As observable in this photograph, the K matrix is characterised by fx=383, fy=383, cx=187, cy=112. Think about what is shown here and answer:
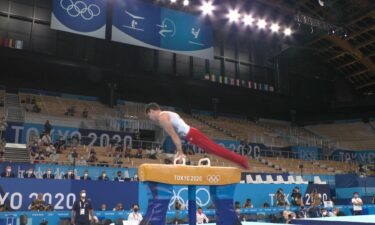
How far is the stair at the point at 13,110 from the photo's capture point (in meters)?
18.7

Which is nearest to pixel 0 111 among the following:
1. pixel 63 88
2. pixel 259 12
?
pixel 63 88

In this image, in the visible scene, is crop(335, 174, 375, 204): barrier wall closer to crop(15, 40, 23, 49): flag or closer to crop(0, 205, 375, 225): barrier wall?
crop(0, 205, 375, 225): barrier wall

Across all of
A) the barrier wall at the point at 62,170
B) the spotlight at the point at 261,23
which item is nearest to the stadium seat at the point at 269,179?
the barrier wall at the point at 62,170

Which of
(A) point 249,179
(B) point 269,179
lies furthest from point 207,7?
(B) point 269,179

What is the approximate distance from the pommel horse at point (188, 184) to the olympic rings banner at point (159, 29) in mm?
13695

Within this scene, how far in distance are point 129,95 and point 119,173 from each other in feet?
37.5

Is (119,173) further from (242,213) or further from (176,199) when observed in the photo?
(242,213)

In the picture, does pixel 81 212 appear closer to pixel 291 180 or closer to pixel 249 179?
pixel 249 179

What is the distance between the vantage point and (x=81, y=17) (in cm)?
1797

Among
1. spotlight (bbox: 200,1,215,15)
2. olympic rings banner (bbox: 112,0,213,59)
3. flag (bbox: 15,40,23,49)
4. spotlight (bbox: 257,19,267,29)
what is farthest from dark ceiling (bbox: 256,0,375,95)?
flag (bbox: 15,40,23,49)

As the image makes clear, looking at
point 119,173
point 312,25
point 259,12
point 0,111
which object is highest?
point 259,12

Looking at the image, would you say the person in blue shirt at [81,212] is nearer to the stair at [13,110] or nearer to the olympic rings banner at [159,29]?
the stair at [13,110]

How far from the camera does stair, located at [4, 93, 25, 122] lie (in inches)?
734

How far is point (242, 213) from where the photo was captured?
14812 mm
